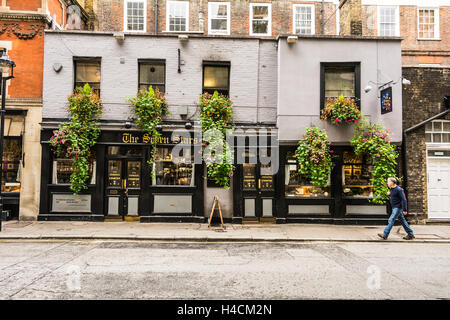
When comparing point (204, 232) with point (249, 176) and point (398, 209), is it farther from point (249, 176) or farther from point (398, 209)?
point (398, 209)

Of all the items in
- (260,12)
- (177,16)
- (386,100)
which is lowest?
(386,100)

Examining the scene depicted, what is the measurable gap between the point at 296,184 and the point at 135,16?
43.6ft

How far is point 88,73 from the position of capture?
12.5m

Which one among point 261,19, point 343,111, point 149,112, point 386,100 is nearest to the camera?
point 386,100

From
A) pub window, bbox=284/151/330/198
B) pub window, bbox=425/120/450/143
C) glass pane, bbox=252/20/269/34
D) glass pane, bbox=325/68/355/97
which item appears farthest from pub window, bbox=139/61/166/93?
pub window, bbox=425/120/450/143

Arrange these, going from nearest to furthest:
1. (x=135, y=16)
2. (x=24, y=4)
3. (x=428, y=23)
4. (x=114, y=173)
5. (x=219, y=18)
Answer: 1. (x=114, y=173)
2. (x=24, y=4)
3. (x=219, y=18)
4. (x=135, y=16)
5. (x=428, y=23)

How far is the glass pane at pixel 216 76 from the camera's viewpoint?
41.3 ft

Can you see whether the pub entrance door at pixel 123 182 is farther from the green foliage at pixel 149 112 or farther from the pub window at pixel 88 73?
the pub window at pixel 88 73

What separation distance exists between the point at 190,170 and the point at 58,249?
18.2ft

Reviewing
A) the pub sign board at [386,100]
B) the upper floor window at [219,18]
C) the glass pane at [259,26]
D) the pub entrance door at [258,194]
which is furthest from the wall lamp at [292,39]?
the upper floor window at [219,18]

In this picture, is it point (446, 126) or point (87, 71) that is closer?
point (87, 71)

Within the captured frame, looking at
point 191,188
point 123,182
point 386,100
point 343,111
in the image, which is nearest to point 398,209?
point 343,111

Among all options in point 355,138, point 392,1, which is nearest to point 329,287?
point 355,138

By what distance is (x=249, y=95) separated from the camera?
12.5 meters
